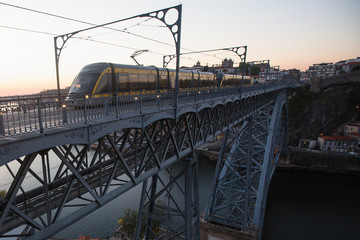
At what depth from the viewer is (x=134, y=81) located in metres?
10.7

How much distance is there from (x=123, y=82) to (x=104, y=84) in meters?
1.13

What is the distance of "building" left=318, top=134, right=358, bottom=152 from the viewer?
40156 mm

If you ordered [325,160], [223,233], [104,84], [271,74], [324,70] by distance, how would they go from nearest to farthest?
[104,84] → [223,233] → [325,160] → [271,74] → [324,70]

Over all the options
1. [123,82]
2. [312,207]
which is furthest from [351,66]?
[123,82]

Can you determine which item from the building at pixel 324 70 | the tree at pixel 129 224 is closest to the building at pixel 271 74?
the tree at pixel 129 224

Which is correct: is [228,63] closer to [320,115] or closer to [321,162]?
[320,115]

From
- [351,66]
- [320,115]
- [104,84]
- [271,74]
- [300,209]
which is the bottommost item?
[300,209]

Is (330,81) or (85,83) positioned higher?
(330,81)

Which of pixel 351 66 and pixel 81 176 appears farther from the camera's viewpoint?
pixel 351 66

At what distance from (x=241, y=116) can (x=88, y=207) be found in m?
12.5

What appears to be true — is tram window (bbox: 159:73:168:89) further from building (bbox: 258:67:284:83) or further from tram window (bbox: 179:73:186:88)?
building (bbox: 258:67:284:83)

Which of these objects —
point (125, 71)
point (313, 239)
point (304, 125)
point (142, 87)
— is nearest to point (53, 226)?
point (125, 71)

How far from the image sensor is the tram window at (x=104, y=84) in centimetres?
883

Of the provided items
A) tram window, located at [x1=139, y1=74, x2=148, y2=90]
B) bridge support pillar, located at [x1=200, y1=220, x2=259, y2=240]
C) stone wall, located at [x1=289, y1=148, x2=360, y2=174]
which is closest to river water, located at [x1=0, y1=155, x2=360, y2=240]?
stone wall, located at [x1=289, y1=148, x2=360, y2=174]
